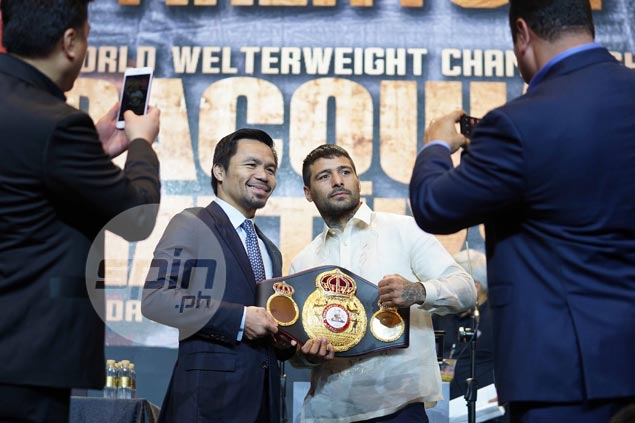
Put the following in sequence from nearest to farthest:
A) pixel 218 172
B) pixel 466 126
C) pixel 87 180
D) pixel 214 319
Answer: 1. pixel 87 180
2. pixel 466 126
3. pixel 214 319
4. pixel 218 172

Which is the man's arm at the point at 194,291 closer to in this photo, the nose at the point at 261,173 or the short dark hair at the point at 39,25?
the nose at the point at 261,173

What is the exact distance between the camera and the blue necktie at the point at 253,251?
128 inches

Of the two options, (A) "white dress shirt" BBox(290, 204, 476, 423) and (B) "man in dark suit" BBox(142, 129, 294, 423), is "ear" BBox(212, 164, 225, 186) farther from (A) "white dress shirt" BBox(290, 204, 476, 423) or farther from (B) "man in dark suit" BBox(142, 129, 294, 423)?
(A) "white dress shirt" BBox(290, 204, 476, 423)

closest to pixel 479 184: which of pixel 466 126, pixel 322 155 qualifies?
pixel 466 126

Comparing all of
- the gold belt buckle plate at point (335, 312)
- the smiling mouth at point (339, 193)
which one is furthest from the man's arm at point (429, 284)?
the smiling mouth at point (339, 193)

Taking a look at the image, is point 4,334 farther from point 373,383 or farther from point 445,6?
point 445,6

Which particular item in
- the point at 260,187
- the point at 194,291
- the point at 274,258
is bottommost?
the point at 194,291

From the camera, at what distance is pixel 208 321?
2.96m

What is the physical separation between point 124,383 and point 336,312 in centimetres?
166

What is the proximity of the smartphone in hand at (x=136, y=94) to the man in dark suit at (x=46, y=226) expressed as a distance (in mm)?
337

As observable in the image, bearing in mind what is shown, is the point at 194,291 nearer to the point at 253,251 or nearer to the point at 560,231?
the point at 253,251

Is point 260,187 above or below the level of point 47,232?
above

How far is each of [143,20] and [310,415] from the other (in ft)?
14.8

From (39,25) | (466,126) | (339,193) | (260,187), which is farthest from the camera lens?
(339,193)
